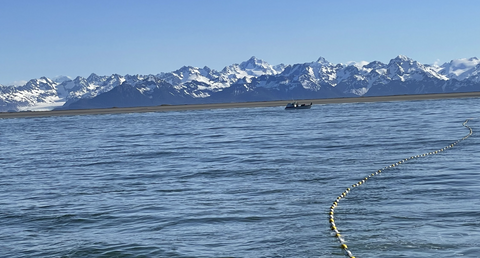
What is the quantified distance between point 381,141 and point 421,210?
101ft

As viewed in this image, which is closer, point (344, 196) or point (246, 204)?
point (246, 204)

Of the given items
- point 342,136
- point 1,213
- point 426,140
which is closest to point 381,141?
point 426,140

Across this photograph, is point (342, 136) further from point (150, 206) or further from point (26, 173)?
point (150, 206)

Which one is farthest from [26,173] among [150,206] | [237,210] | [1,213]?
[237,210]

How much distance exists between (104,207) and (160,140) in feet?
141

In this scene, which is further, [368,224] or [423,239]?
[368,224]

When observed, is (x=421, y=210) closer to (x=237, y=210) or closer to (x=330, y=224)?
(x=330, y=224)

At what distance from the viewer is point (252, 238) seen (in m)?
22.7

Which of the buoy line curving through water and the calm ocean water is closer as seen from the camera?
the buoy line curving through water

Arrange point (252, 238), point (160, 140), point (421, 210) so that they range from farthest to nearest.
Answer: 1. point (160, 140)
2. point (421, 210)
3. point (252, 238)

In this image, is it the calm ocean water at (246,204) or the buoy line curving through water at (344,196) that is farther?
the calm ocean water at (246,204)

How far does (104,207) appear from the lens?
29.7 meters

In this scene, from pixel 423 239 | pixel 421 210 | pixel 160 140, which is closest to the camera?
pixel 423 239

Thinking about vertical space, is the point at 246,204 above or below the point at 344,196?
below
